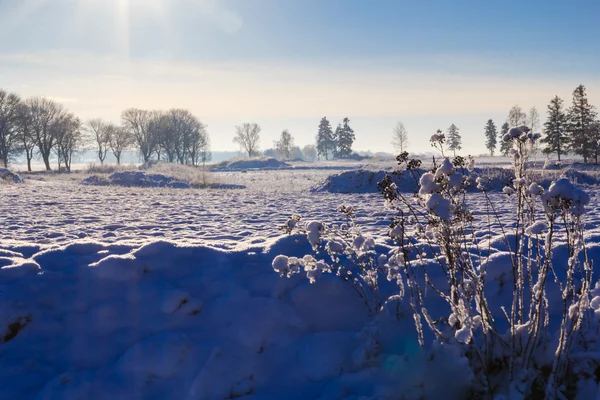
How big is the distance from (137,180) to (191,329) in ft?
53.7

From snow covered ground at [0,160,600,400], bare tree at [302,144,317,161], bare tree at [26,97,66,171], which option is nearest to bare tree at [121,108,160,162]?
bare tree at [26,97,66,171]

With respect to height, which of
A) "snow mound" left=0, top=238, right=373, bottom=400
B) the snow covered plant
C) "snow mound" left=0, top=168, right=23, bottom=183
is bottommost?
"snow mound" left=0, top=238, right=373, bottom=400

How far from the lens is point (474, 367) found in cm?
271

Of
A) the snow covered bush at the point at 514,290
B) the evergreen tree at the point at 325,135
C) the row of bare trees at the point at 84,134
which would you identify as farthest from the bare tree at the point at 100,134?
the snow covered bush at the point at 514,290

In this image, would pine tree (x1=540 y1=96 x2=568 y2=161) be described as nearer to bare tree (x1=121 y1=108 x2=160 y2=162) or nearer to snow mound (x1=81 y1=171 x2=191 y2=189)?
snow mound (x1=81 y1=171 x2=191 y2=189)

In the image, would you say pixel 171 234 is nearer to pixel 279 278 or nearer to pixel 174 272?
pixel 174 272

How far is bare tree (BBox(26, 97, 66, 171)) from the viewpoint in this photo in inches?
1706

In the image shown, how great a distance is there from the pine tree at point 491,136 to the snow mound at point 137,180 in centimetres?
6265

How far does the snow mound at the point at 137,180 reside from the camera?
1742 cm

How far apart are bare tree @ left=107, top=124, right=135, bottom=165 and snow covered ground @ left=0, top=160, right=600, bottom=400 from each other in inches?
2258

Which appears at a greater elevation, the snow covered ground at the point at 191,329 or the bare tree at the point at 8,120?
the bare tree at the point at 8,120

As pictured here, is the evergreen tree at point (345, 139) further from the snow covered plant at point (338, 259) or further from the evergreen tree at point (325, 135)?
the snow covered plant at point (338, 259)

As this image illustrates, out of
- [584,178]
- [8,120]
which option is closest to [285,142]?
[8,120]

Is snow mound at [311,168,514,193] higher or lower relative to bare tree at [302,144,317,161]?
lower
